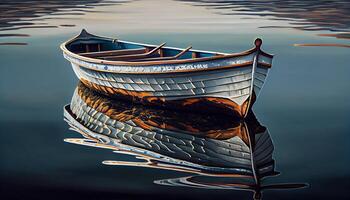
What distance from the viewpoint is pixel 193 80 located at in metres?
14.0

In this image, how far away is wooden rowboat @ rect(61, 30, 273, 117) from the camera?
13.4m

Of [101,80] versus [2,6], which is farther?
[2,6]

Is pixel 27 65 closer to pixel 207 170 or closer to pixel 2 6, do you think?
pixel 207 170

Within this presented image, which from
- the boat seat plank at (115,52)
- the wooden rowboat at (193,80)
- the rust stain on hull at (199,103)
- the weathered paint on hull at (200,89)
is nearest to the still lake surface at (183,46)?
the rust stain on hull at (199,103)

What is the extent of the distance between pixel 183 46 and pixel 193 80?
43.2 feet

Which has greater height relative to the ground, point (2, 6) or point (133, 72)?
point (133, 72)

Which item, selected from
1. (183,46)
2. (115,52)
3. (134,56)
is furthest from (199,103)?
(183,46)

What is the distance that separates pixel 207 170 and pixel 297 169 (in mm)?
1706

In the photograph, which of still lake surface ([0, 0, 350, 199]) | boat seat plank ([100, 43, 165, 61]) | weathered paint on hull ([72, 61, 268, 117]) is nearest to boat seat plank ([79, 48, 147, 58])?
boat seat plank ([100, 43, 165, 61])

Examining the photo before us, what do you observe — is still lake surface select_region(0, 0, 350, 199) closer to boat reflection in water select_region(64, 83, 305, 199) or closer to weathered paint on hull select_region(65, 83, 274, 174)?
boat reflection in water select_region(64, 83, 305, 199)

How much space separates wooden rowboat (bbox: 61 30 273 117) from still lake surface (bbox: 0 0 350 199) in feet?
3.49

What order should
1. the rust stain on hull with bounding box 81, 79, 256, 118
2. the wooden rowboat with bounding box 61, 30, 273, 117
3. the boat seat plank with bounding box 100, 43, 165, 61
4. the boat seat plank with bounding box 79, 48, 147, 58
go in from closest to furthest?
the wooden rowboat with bounding box 61, 30, 273, 117 < the rust stain on hull with bounding box 81, 79, 256, 118 < the boat seat plank with bounding box 100, 43, 165, 61 < the boat seat plank with bounding box 79, 48, 147, 58

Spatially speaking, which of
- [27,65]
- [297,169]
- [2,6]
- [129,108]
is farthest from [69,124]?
[2,6]

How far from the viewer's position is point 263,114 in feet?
48.6
